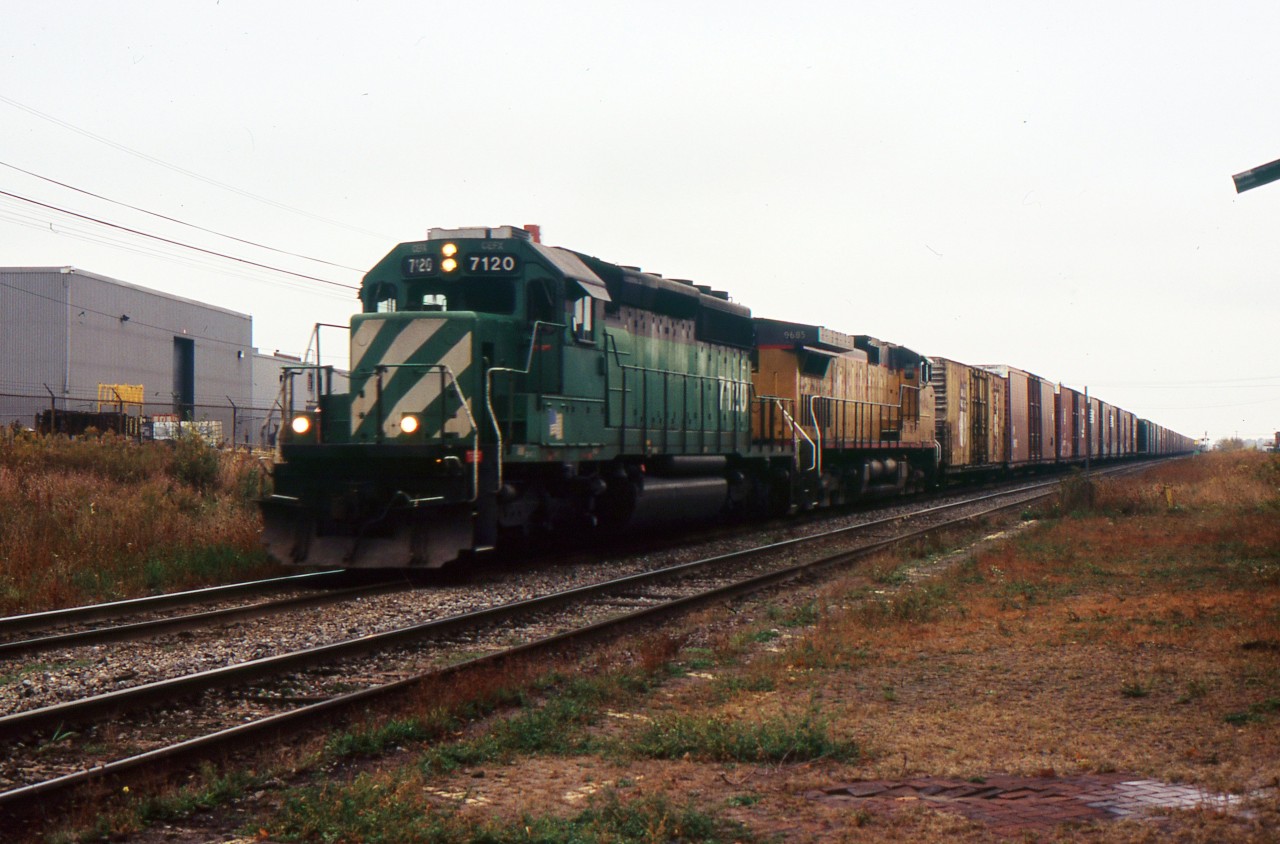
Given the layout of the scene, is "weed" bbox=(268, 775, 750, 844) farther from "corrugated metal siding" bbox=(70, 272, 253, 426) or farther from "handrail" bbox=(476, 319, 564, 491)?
"corrugated metal siding" bbox=(70, 272, 253, 426)

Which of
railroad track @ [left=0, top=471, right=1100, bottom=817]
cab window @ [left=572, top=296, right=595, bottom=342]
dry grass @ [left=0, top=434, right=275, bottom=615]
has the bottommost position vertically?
railroad track @ [left=0, top=471, right=1100, bottom=817]

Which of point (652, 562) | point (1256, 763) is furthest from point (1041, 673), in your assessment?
point (652, 562)

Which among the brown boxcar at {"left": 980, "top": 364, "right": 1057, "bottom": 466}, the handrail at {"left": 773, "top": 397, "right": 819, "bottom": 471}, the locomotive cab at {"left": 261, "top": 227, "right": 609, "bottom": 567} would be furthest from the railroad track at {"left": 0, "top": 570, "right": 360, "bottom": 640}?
the brown boxcar at {"left": 980, "top": 364, "right": 1057, "bottom": 466}

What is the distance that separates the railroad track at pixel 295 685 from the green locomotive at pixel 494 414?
1589mm

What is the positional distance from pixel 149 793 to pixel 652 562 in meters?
9.26

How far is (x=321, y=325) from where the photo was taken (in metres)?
11.6

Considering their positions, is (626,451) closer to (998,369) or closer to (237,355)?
(998,369)

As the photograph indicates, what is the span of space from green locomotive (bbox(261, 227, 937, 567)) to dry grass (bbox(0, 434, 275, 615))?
1.47m

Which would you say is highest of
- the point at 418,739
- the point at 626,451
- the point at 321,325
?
the point at 321,325

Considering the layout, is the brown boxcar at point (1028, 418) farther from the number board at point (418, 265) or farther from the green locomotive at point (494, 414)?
the number board at point (418, 265)

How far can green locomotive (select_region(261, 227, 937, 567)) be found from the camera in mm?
10867

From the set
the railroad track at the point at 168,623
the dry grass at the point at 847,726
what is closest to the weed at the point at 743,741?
the dry grass at the point at 847,726

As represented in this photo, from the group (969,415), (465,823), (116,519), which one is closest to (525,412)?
(116,519)

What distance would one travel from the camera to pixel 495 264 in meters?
12.2
